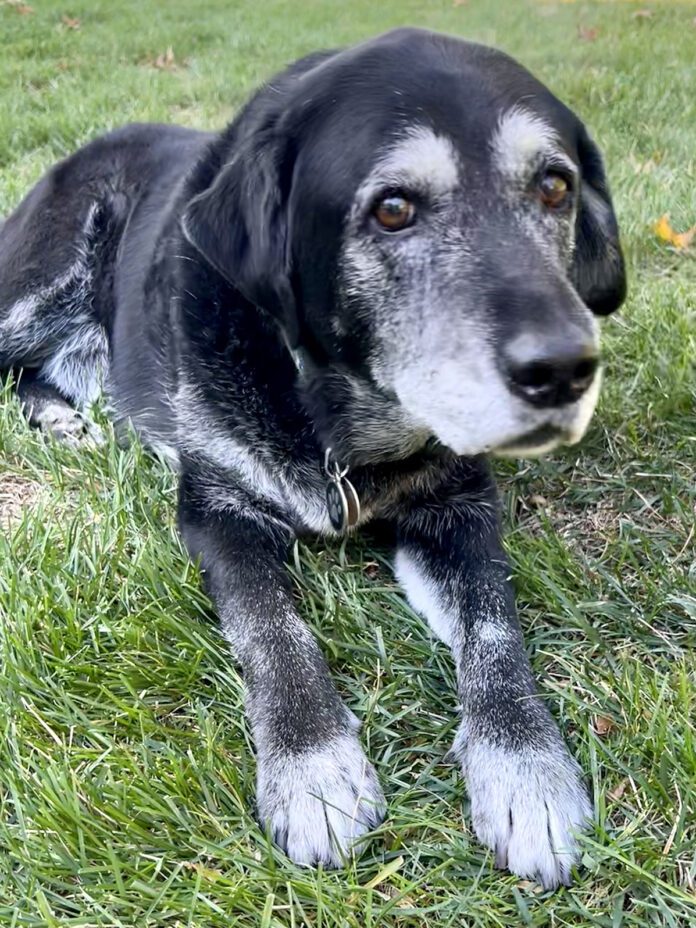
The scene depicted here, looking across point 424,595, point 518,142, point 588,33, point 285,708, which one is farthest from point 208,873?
point 588,33

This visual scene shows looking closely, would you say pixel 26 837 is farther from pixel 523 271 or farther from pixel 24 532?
pixel 523 271

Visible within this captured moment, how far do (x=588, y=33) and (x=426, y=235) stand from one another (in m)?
4.79

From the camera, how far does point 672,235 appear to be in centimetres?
Result: 455

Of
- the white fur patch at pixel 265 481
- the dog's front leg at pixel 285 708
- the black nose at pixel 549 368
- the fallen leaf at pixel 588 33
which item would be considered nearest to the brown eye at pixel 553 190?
the black nose at pixel 549 368

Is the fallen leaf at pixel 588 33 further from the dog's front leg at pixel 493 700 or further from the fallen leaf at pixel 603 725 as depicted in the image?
the fallen leaf at pixel 603 725

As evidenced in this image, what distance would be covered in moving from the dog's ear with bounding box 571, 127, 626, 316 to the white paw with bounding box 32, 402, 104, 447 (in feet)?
5.67

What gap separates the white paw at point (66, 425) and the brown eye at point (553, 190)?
1782 mm

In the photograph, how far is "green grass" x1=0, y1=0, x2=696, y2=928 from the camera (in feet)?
5.67

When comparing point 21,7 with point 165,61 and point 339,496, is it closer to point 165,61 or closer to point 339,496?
point 165,61

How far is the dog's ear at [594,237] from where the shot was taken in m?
2.58

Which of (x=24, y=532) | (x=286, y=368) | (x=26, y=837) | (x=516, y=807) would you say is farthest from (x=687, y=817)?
(x=24, y=532)

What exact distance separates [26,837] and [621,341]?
2792 millimetres

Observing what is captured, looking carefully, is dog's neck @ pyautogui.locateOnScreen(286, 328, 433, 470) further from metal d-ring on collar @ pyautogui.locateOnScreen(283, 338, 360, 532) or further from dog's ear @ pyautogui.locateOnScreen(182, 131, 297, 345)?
dog's ear @ pyautogui.locateOnScreen(182, 131, 297, 345)

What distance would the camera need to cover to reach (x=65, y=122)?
6340 mm
